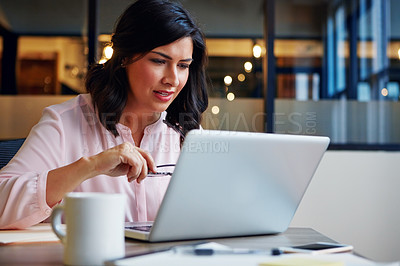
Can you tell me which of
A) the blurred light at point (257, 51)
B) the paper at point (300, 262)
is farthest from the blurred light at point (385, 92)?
the paper at point (300, 262)

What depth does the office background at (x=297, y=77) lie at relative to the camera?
2.78m

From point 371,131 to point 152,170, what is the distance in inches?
84.7

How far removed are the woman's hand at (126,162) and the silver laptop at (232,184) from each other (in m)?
0.12

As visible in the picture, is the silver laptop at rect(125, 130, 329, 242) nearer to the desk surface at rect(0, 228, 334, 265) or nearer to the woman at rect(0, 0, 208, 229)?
the desk surface at rect(0, 228, 334, 265)

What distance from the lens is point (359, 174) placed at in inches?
110

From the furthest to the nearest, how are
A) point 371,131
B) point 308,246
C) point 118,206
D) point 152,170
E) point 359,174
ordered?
point 371,131 < point 359,174 < point 152,170 < point 308,246 < point 118,206

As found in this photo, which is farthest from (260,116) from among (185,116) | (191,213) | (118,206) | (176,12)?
(118,206)

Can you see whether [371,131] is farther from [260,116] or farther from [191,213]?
[191,213]

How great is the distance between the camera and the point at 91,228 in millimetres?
744

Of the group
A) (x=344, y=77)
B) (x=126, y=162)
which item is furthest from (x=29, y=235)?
(x=344, y=77)

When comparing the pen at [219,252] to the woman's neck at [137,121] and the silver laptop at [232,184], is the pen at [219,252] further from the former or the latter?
the woman's neck at [137,121]

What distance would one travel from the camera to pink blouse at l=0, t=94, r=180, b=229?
1.36 meters

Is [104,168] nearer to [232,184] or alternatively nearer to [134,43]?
[232,184]

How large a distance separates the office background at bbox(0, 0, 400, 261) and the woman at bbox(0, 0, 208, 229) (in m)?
1.09
